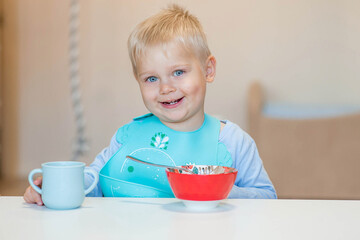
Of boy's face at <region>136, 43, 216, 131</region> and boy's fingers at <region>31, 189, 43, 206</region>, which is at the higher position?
boy's face at <region>136, 43, 216, 131</region>

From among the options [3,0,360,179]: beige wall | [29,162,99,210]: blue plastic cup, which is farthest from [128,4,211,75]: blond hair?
[3,0,360,179]: beige wall

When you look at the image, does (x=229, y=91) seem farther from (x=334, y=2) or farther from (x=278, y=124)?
(x=334, y=2)

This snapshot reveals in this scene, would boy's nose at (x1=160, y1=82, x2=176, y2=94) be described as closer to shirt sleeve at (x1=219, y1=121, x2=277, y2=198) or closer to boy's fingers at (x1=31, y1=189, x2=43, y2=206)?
shirt sleeve at (x1=219, y1=121, x2=277, y2=198)

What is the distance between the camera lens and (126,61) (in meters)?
3.45

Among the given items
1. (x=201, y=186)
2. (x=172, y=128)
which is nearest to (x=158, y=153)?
(x=172, y=128)

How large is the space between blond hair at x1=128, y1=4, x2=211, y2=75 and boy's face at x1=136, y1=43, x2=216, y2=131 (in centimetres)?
2

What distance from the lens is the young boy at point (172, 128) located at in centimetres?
113

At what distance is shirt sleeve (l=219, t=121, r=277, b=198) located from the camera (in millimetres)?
1144

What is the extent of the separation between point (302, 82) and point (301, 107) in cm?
20

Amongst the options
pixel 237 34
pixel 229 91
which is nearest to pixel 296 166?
pixel 229 91

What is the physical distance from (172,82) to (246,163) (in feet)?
0.89

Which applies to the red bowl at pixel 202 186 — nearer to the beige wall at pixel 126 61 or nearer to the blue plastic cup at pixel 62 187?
the blue plastic cup at pixel 62 187

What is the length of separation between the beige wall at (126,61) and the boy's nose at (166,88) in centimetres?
221

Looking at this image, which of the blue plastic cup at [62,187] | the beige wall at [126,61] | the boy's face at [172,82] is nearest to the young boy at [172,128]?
the boy's face at [172,82]
